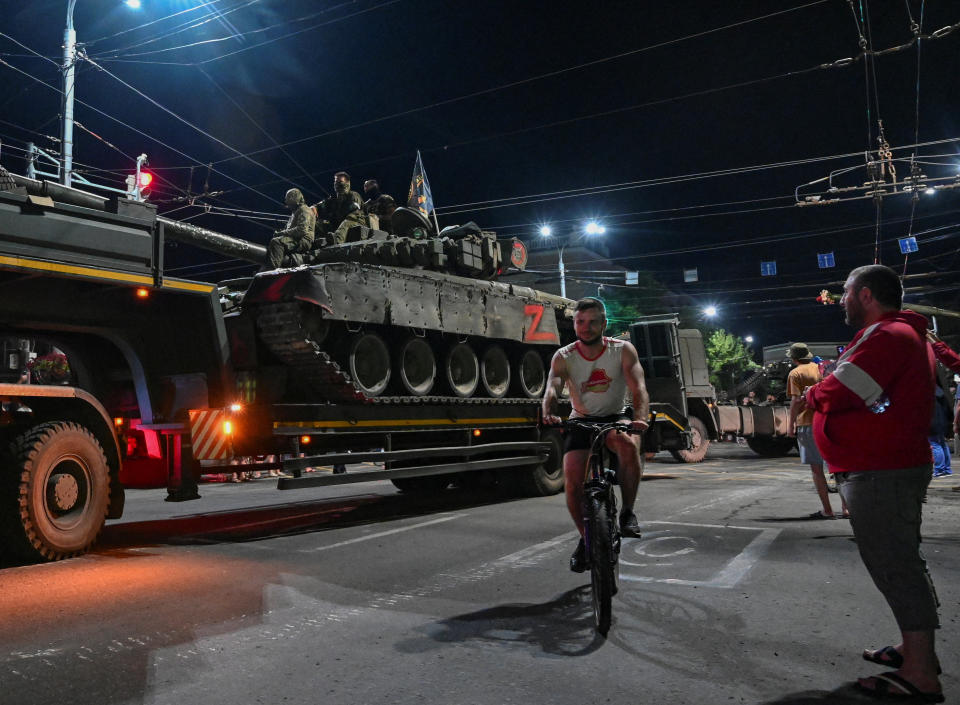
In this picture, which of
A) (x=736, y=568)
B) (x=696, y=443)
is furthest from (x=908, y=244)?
(x=736, y=568)

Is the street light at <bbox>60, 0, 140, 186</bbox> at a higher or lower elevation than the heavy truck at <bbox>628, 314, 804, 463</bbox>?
higher

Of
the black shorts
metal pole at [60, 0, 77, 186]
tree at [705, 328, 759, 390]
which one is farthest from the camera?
tree at [705, 328, 759, 390]

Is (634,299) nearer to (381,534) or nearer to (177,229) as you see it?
(177,229)

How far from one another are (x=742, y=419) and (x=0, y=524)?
55.8 feet

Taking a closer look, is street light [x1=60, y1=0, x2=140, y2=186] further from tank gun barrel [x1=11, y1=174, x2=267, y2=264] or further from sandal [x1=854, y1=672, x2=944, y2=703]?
sandal [x1=854, y1=672, x2=944, y2=703]

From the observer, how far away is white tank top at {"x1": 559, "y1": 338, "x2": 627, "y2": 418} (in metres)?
4.73

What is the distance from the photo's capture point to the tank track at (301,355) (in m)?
7.83

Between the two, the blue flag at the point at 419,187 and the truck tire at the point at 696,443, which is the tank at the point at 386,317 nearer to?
the blue flag at the point at 419,187

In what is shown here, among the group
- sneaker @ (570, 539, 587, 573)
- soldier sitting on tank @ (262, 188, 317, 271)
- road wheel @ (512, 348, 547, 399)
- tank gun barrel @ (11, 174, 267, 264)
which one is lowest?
sneaker @ (570, 539, 587, 573)

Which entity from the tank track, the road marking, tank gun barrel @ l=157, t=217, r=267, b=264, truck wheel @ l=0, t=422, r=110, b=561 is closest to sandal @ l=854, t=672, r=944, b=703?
the road marking

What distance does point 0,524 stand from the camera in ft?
18.5

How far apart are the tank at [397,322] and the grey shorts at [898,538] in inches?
234

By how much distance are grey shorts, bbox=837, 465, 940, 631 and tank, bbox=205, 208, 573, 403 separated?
595 cm

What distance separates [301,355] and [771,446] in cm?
1694
